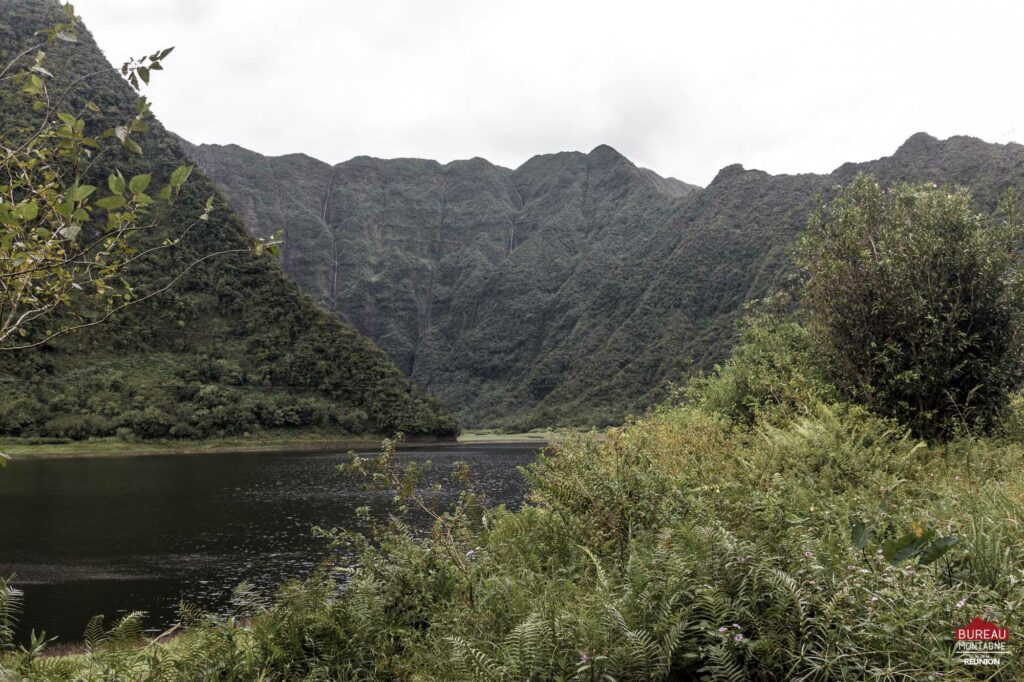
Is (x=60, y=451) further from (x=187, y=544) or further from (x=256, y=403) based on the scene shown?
(x=187, y=544)

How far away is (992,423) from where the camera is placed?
11555 millimetres

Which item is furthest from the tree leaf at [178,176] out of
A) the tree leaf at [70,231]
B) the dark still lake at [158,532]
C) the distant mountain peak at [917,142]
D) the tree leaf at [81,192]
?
the distant mountain peak at [917,142]

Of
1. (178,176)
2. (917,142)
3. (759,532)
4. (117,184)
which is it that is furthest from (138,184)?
(917,142)

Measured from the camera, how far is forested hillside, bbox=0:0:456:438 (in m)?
97.7

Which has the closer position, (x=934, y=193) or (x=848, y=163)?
(x=934, y=193)

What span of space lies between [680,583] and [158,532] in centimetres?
3747

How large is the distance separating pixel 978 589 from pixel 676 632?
1.87 m

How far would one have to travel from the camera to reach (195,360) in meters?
123

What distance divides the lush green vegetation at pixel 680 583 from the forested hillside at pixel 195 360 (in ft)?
322

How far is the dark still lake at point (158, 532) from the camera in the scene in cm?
2216

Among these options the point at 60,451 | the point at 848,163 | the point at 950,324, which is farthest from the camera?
the point at 848,163

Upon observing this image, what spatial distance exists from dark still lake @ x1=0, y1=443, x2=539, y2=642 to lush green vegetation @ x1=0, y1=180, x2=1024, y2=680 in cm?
744

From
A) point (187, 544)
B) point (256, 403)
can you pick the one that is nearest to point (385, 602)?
point (187, 544)

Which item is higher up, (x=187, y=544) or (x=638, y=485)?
(x=638, y=485)
